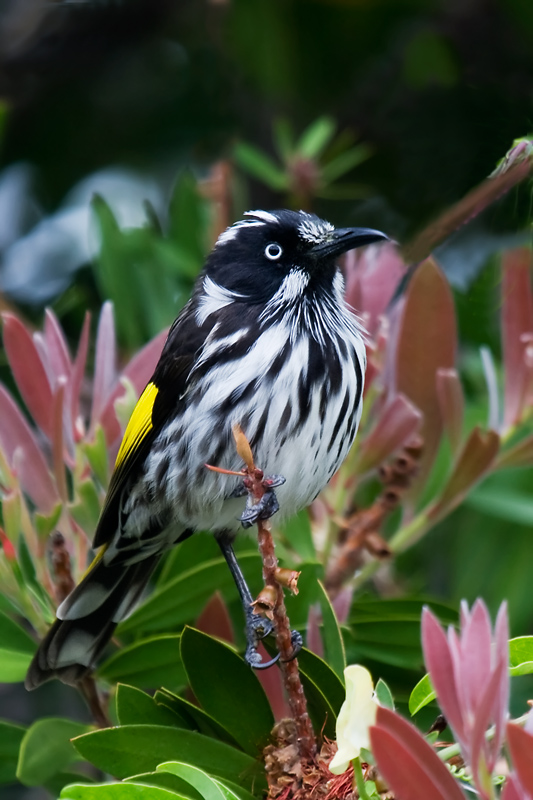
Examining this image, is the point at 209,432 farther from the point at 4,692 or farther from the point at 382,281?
the point at 4,692

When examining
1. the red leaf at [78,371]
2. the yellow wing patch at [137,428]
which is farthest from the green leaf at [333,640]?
the red leaf at [78,371]

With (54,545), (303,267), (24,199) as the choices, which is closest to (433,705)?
(54,545)

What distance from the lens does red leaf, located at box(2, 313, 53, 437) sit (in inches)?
94.3

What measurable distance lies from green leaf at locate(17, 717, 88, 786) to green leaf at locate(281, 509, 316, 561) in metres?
0.65

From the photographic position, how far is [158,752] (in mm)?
A: 1766

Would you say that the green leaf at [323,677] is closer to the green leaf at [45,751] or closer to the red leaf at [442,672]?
the red leaf at [442,672]

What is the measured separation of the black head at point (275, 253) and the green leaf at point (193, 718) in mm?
999

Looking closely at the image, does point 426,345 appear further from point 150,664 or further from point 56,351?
point 150,664

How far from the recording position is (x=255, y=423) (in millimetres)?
2234

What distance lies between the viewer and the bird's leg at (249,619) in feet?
6.58

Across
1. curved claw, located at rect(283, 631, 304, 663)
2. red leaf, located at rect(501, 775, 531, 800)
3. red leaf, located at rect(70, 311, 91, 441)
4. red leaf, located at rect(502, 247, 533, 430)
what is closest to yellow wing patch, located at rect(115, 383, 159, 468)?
red leaf, located at rect(70, 311, 91, 441)

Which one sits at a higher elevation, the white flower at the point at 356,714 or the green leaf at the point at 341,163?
the green leaf at the point at 341,163

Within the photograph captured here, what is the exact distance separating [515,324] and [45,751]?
162cm

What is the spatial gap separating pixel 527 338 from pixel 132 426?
1.04m
